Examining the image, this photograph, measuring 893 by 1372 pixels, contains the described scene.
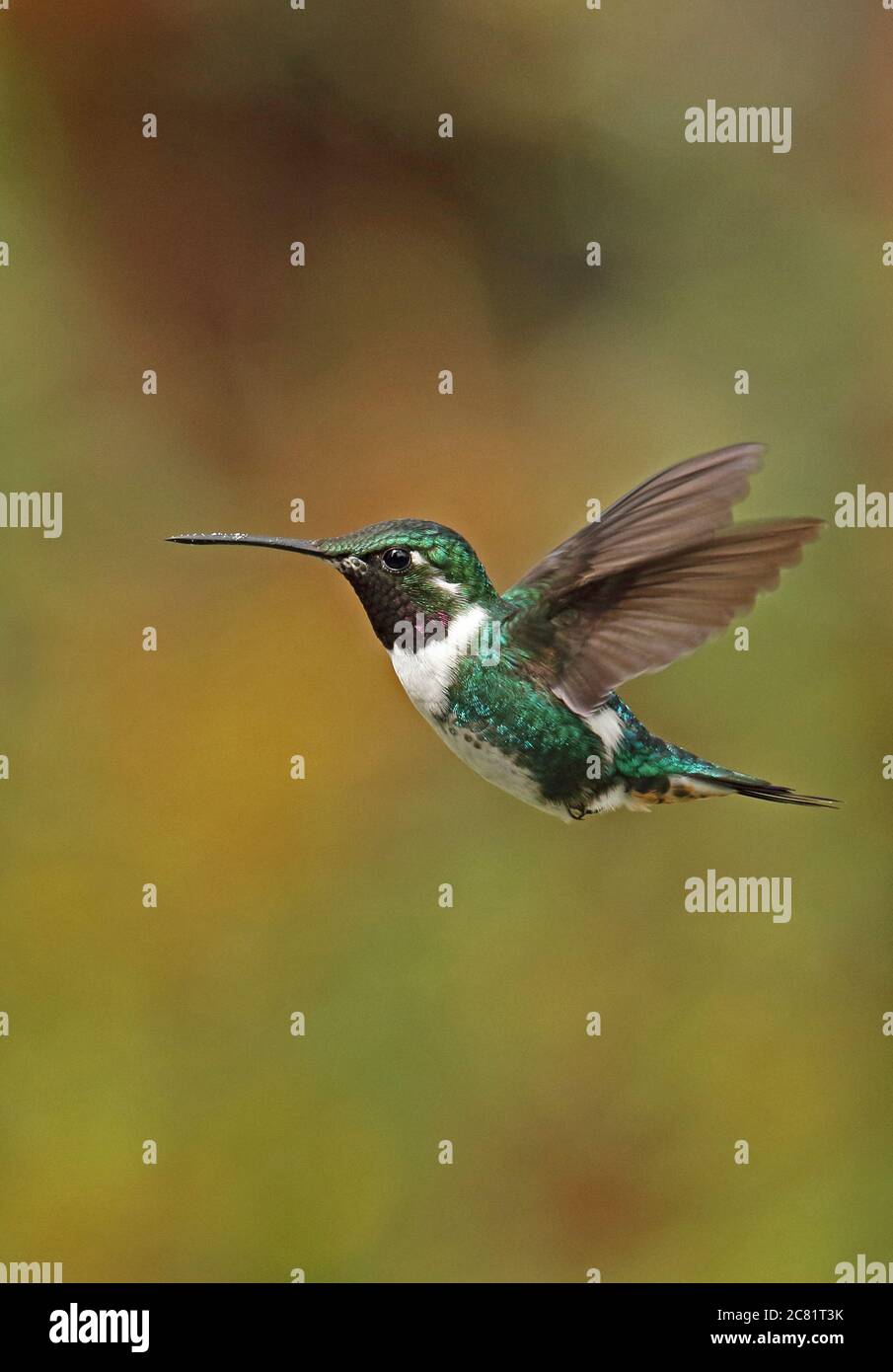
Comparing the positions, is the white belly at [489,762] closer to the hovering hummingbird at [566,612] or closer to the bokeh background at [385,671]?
the hovering hummingbird at [566,612]

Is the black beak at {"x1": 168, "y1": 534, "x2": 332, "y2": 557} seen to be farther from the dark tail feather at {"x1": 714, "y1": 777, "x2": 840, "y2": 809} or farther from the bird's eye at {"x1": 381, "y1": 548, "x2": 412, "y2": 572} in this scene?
the dark tail feather at {"x1": 714, "y1": 777, "x2": 840, "y2": 809}

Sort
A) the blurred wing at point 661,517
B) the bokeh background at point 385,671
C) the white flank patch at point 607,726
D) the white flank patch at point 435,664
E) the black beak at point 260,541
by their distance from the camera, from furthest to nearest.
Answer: the bokeh background at point 385,671 < the white flank patch at point 607,726 < the white flank patch at point 435,664 < the blurred wing at point 661,517 < the black beak at point 260,541
